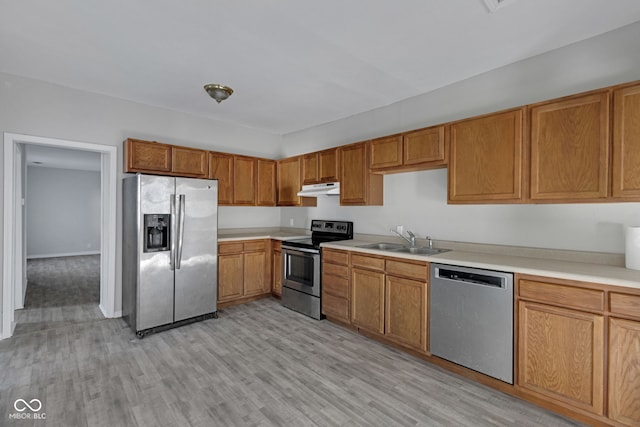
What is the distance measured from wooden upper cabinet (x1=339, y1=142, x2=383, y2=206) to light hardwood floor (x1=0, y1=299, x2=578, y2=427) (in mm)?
1632

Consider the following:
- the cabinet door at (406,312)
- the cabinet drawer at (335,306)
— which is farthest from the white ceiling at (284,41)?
the cabinet drawer at (335,306)

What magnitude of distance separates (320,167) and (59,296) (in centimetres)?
456

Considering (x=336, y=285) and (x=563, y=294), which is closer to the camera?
(x=563, y=294)

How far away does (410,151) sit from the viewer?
A: 3174mm

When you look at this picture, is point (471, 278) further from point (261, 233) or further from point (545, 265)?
point (261, 233)

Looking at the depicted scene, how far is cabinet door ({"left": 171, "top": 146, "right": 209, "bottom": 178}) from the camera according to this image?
3904 millimetres

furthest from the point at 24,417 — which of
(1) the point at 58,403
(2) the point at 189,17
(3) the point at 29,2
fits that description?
(2) the point at 189,17

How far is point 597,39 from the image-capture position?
2.33 m

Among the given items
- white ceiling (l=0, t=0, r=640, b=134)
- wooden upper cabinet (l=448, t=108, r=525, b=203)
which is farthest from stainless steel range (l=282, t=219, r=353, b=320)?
white ceiling (l=0, t=0, r=640, b=134)

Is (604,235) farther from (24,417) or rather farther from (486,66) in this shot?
(24,417)

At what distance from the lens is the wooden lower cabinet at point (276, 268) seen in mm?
4477

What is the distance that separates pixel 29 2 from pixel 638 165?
4.22m

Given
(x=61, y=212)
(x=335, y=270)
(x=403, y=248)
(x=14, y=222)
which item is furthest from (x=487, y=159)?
(x=61, y=212)

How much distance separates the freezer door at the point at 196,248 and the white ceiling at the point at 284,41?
1227mm
